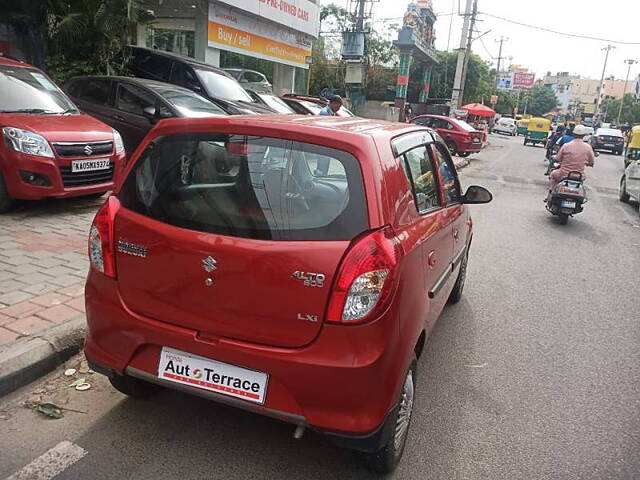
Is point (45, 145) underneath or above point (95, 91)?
underneath

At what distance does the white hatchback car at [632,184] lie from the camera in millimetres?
11280

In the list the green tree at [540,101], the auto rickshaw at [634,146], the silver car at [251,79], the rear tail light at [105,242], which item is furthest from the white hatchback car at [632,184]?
the green tree at [540,101]

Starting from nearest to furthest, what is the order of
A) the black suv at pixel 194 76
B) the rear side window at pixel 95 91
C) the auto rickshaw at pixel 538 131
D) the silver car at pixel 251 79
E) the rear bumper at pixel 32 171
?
1. the rear bumper at pixel 32 171
2. the rear side window at pixel 95 91
3. the black suv at pixel 194 76
4. the silver car at pixel 251 79
5. the auto rickshaw at pixel 538 131

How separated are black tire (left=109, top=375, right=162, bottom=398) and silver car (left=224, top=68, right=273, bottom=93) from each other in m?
13.7

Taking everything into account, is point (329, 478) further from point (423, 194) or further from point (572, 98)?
point (572, 98)

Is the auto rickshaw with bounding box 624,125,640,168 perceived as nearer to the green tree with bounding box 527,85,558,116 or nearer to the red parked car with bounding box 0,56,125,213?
the red parked car with bounding box 0,56,125,213

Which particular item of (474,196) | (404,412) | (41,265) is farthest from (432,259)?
(41,265)

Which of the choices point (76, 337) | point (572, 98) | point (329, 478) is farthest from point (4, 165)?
point (572, 98)

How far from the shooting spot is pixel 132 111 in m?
8.30

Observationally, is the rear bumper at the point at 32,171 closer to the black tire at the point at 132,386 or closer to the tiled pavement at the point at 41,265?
the tiled pavement at the point at 41,265

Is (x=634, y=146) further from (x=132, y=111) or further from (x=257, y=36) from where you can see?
(x=132, y=111)

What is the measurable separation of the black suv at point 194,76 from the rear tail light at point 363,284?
8.38 m

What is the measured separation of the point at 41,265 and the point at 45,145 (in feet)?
5.71

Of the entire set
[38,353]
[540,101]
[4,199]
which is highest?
[540,101]
